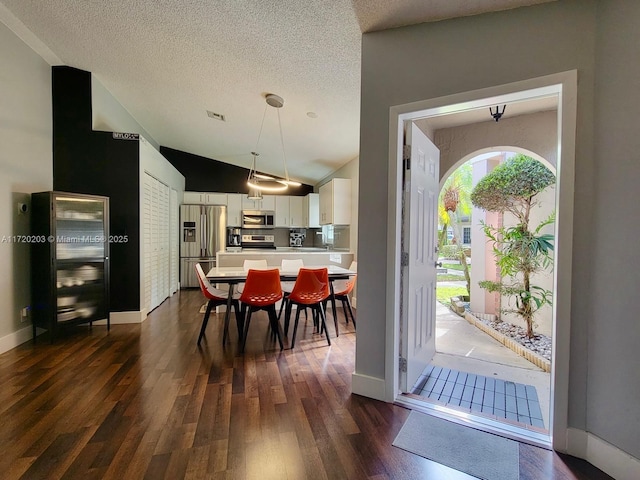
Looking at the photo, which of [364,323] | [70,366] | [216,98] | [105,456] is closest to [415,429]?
[364,323]

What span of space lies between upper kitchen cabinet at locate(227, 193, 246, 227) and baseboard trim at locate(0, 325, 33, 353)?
14.2ft

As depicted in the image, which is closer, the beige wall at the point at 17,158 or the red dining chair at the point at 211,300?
the beige wall at the point at 17,158

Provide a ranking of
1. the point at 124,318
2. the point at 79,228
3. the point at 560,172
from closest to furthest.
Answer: the point at 560,172
the point at 79,228
the point at 124,318

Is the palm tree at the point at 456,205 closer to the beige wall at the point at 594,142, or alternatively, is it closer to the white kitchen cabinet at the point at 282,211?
the beige wall at the point at 594,142

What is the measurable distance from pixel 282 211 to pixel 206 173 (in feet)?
6.59

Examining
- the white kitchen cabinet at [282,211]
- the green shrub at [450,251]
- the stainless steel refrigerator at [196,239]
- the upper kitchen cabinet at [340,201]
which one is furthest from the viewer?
the white kitchen cabinet at [282,211]

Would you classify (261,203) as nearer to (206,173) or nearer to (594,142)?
(206,173)

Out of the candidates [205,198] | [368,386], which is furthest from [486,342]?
[205,198]

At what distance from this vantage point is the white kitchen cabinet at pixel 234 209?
23.5 ft

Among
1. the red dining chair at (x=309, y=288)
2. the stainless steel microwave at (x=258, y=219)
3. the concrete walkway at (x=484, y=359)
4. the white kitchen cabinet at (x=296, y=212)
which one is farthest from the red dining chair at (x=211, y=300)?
the white kitchen cabinet at (x=296, y=212)

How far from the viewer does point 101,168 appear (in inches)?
148

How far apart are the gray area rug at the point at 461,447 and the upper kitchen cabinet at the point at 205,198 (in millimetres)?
6304

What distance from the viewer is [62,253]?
320 cm

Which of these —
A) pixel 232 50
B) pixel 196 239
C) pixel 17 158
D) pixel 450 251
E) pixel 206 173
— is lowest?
pixel 450 251
